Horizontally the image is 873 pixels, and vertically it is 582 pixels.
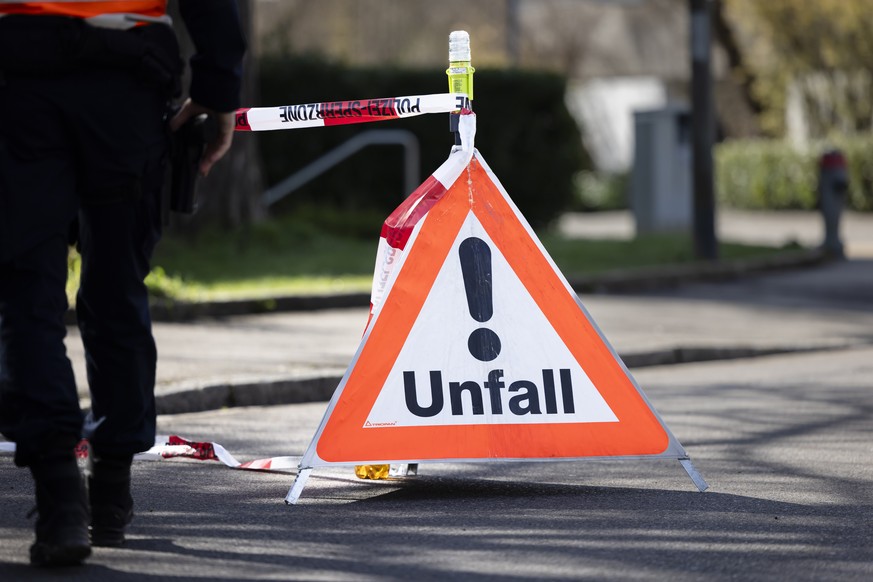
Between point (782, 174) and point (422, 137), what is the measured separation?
10.7 m

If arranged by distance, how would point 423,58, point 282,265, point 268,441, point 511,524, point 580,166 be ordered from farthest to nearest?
point 423,58 < point 580,166 < point 282,265 < point 268,441 < point 511,524

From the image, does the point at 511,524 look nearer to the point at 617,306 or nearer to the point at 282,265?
the point at 617,306

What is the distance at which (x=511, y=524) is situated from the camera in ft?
14.3

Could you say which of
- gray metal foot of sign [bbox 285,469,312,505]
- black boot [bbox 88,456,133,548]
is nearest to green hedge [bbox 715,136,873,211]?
gray metal foot of sign [bbox 285,469,312,505]

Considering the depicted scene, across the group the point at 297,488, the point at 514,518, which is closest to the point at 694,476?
the point at 514,518

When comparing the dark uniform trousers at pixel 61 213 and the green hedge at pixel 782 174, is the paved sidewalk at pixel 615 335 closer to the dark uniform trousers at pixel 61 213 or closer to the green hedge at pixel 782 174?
the dark uniform trousers at pixel 61 213

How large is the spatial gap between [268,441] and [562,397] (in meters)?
1.66

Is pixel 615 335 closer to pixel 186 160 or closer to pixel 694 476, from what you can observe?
pixel 694 476

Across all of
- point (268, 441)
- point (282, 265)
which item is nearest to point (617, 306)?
point (282, 265)

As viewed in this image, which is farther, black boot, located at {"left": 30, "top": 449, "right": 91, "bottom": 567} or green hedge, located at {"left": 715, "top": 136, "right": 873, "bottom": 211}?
green hedge, located at {"left": 715, "top": 136, "right": 873, "bottom": 211}

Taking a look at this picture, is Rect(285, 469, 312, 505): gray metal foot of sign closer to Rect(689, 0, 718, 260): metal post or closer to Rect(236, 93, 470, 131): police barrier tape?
Rect(236, 93, 470, 131): police barrier tape

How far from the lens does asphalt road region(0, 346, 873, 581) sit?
12.5 feet

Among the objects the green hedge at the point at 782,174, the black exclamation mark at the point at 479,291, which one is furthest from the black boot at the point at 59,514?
the green hedge at the point at 782,174

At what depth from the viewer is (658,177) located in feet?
63.2
